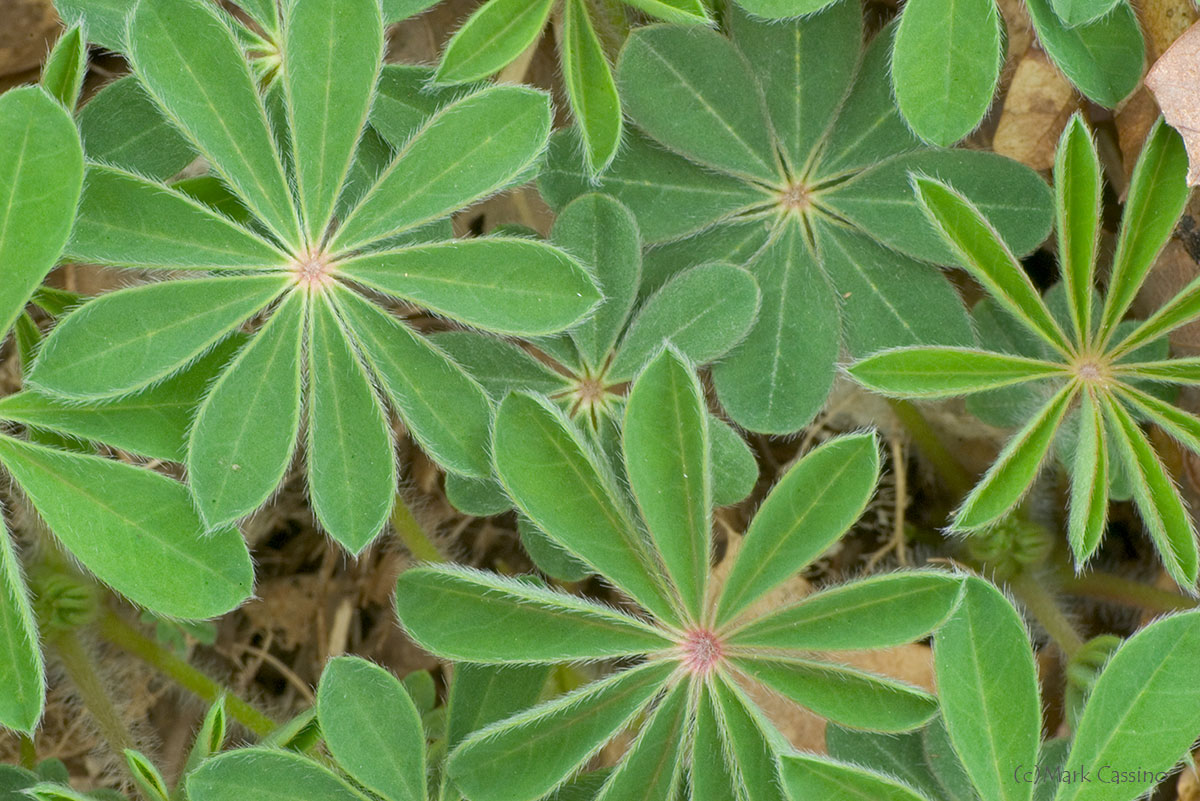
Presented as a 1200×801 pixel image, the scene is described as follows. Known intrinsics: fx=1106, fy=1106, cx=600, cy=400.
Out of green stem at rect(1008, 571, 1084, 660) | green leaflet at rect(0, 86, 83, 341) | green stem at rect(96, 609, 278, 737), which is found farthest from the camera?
green stem at rect(96, 609, 278, 737)

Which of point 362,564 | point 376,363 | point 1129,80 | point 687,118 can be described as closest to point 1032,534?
point 1129,80

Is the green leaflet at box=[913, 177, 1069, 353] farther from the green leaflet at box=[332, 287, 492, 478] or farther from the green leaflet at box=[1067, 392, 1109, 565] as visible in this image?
the green leaflet at box=[332, 287, 492, 478]

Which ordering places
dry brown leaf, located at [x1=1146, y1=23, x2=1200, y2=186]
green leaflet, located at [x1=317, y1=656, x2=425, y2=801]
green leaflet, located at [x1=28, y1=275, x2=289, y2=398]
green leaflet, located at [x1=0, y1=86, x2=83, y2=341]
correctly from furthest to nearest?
dry brown leaf, located at [x1=1146, y1=23, x2=1200, y2=186], green leaflet, located at [x1=317, y1=656, x2=425, y2=801], green leaflet, located at [x1=28, y1=275, x2=289, y2=398], green leaflet, located at [x1=0, y1=86, x2=83, y2=341]

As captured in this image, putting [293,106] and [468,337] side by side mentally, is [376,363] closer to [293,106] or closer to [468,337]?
[468,337]

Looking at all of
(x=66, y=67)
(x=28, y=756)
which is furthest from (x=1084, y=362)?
(x=28, y=756)

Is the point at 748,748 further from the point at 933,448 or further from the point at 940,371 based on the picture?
the point at 933,448

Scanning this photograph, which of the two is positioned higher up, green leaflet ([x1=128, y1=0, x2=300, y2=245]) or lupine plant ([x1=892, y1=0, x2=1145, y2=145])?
lupine plant ([x1=892, y1=0, x2=1145, y2=145])

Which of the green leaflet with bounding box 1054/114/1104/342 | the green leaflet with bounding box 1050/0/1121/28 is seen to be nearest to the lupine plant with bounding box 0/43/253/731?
the green leaflet with bounding box 1054/114/1104/342
